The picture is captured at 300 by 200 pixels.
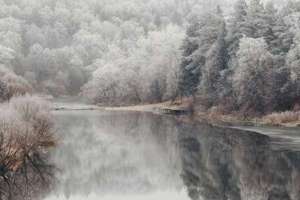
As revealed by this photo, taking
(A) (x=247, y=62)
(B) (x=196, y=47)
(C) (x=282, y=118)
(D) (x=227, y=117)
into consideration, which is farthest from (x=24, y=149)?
(B) (x=196, y=47)

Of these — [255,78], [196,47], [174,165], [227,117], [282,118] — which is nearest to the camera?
[174,165]

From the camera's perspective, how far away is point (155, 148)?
62.3m

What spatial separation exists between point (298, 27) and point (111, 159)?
128 ft

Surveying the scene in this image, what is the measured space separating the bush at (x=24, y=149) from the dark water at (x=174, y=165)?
157cm

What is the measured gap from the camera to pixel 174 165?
5244cm

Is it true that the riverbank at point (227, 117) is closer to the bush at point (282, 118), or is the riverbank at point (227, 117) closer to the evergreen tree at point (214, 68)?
the bush at point (282, 118)

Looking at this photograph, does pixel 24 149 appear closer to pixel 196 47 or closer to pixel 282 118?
pixel 282 118

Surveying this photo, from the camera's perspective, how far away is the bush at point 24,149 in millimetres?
40719

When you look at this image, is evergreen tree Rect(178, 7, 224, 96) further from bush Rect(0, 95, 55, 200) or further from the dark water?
bush Rect(0, 95, 55, 200)

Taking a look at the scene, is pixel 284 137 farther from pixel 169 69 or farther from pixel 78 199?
pixel 169 69

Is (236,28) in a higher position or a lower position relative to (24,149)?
higher

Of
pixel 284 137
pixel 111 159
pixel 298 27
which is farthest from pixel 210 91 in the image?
pixel 111 159

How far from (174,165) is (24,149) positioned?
12.8 metres

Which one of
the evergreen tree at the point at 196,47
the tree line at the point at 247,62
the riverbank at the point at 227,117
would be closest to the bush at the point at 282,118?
the riverbank at the point at 227,117
